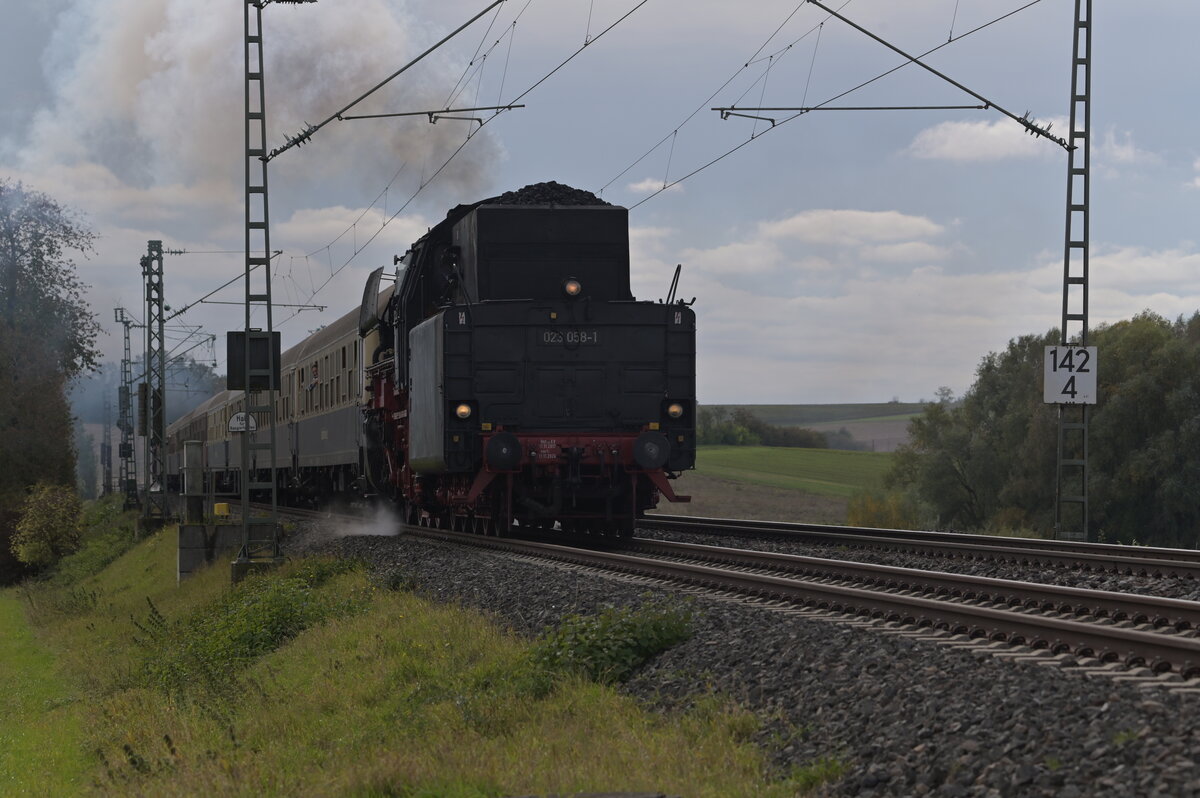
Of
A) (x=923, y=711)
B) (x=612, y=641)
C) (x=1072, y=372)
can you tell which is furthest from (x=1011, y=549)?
(x=923, y=711)

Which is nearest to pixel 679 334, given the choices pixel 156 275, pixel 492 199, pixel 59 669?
pixel 492 199

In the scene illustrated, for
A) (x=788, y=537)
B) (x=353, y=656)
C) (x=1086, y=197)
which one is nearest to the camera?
(x=353, y=656)

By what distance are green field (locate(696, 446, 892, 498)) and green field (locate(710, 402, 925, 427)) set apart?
17143 mm

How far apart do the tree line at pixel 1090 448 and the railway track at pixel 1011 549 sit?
27.0 metres

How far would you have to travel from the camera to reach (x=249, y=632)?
1384 cm

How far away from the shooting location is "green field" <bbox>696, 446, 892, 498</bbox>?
2771 inches

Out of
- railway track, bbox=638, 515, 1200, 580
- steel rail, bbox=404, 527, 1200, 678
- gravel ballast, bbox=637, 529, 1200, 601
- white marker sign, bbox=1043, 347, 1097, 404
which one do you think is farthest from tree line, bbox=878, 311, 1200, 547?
steel rail, bbox=404, 527, 1200, 678

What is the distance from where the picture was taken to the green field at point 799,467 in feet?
231

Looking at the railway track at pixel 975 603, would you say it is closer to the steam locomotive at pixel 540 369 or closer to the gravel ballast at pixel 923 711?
the gravel ballast at pixel 923 711

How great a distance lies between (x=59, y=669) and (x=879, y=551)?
14294mm

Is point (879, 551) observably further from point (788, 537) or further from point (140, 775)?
point (140, 775)

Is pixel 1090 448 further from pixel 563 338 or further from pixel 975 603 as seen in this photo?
pixel 975 603

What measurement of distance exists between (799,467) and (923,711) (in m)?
74.4

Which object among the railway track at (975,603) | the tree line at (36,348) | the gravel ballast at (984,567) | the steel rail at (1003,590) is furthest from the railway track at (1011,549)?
the tree line at (36,348)
